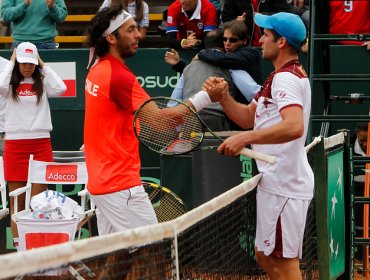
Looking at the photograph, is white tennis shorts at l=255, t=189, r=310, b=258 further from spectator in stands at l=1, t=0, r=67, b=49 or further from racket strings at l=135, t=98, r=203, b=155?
spectator in stands at l=1, t=0, r=67, b=49

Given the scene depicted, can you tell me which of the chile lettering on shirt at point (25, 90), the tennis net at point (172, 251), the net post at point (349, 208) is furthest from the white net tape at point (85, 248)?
the chile lettering on shirt at point (25, 90)

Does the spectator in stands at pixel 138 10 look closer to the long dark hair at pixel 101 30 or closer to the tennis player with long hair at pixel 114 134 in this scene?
the long dark hair at pixel 101 30

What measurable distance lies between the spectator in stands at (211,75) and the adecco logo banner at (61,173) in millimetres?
1350

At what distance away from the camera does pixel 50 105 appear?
10867 mm

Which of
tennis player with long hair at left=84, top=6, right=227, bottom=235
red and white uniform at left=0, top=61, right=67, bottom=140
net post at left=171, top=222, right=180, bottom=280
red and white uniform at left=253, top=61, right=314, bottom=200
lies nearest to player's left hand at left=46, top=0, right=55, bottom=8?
red and white uniform at left=0, top=61, right=67, bottom=140

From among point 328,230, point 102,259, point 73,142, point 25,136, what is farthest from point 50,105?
point 102,259

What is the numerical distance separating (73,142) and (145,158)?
0.89 m

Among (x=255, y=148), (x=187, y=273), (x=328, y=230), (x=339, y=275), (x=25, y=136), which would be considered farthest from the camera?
(x=25, y=136)

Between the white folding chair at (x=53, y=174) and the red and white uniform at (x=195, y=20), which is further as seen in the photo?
the red and white uniform at (x=195, y=20)

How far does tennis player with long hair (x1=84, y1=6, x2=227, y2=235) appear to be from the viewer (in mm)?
5938

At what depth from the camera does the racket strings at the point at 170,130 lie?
5.63 meters

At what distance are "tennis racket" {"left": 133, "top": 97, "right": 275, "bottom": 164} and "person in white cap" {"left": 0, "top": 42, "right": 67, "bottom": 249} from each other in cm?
415

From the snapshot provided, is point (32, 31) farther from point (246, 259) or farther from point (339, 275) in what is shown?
point (246, 259)

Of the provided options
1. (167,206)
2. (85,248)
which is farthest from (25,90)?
(85,248)
